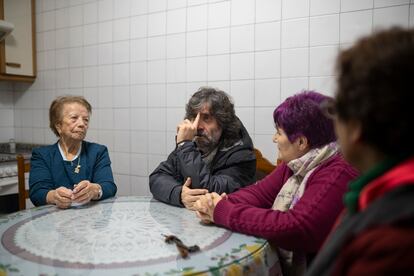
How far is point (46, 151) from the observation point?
5.44 feet

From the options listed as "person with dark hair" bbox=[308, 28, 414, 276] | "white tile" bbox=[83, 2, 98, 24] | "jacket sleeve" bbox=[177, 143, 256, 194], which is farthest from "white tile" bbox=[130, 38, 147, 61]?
"person with dark hair" bbox=[308, 28, 414, 276]

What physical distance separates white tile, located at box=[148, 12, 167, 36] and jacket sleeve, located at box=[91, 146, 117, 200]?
3.57 ft

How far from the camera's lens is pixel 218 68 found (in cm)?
222

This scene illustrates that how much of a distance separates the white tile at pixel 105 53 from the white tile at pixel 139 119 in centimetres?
46

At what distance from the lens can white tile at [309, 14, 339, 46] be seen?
6.03ft

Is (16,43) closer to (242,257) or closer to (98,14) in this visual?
(98,14)

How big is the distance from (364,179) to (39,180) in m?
1.44

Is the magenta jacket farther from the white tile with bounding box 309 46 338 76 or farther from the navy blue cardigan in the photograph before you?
the white tile with bounding box 309 46 338 76

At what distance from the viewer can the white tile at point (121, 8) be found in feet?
8.45

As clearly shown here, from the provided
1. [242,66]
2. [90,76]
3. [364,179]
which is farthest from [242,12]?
[364,179]

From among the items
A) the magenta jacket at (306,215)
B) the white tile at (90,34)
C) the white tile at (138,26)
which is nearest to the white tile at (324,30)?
the magenta jacket at (306,215)

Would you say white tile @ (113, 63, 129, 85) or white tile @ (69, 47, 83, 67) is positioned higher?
white tile @ (69, 47, 83, 67)

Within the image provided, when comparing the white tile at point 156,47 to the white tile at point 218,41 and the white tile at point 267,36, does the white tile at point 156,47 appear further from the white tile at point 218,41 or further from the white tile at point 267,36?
the white tile at point 267,36

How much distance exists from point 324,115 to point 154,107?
5.27 feet
